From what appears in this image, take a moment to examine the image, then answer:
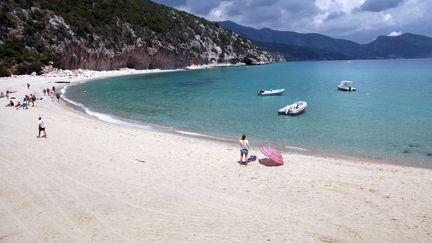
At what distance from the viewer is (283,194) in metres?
11.9

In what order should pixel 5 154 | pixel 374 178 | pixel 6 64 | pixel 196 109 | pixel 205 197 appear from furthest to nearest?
pixel 6 64 → pixel 196 109 → pixel 5 154 → pixel 374 178 → pixel 205 197

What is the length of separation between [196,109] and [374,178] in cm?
2431

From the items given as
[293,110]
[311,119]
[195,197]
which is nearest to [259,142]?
[311,119]

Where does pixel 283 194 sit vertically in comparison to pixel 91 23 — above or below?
below

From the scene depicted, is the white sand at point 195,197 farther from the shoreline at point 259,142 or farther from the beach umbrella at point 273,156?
the shoreline at point 259,142

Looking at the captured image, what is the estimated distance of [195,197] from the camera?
450 inches

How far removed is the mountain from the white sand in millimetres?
57267

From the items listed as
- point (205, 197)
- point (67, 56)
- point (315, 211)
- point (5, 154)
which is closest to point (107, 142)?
point (5, 154)

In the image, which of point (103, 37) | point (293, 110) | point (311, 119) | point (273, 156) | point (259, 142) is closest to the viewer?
point (273, 156)

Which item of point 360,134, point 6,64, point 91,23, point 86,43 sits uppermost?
point 91,23

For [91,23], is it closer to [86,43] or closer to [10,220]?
[86,43]

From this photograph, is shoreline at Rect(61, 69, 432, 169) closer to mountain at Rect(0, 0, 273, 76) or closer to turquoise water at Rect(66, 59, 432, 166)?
turquoise water at Rect(66, 59, 432, 166)

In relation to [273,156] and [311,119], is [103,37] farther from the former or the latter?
[273,156]

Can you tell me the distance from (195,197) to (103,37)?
9830 centimetres
